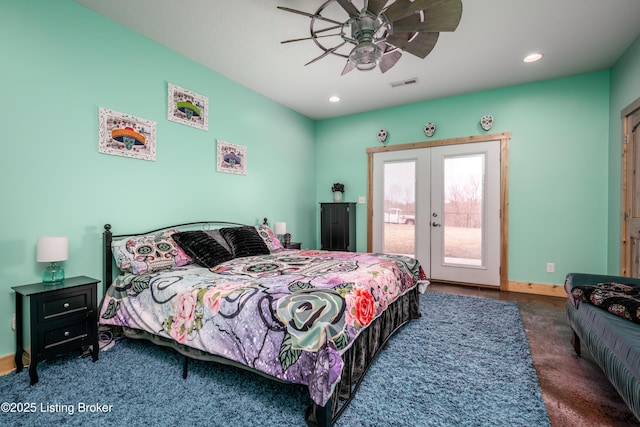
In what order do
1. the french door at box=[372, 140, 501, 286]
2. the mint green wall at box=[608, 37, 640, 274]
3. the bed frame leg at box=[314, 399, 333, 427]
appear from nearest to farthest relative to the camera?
the bed frame leg at box=[314, 399, 333, 427]
the mint green wall at box=[608, 37, 640, 274]
the french door at box=[372, 140, 501, 286]

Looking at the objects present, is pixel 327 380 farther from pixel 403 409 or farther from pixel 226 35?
pixel 226 35

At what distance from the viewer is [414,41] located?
2312 millimetres

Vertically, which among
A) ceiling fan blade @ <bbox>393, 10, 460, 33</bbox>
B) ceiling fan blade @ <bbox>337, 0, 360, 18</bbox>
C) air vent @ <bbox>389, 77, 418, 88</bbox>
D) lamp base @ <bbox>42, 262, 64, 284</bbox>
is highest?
air vent @ <bbox>389, 77, 418, 88</bbox>

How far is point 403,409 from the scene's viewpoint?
5.48 ft

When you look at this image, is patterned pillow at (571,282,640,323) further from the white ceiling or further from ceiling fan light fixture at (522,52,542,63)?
ceiling fan light fixture at (522,52,542,63)

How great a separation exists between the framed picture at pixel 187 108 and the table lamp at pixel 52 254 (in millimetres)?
1601

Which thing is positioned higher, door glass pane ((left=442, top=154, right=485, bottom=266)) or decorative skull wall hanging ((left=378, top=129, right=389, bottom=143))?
decorative skull wall hanging ((left=378, top=129, right=389, bottom=143))

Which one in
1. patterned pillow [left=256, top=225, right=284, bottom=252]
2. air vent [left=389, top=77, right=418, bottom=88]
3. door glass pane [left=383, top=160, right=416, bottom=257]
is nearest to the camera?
patterned pillow [left=256, top=225, right=284, bottom=252]

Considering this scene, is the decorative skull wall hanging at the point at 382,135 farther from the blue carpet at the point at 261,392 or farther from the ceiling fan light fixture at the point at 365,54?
the blue carpet at the point at 261,392

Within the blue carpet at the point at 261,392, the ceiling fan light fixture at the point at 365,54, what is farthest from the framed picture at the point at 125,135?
the ceiling fan light fixture at the point at 365,54

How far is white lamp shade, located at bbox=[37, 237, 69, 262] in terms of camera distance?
6.77 ft

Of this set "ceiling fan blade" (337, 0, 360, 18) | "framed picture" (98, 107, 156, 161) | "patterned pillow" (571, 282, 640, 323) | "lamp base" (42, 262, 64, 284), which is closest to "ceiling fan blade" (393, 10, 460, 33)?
"ceiling fan blade" (337, 0, 360, 18)

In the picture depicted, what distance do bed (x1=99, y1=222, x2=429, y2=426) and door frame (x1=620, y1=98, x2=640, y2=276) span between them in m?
2.13

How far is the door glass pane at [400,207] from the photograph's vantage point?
480cm
